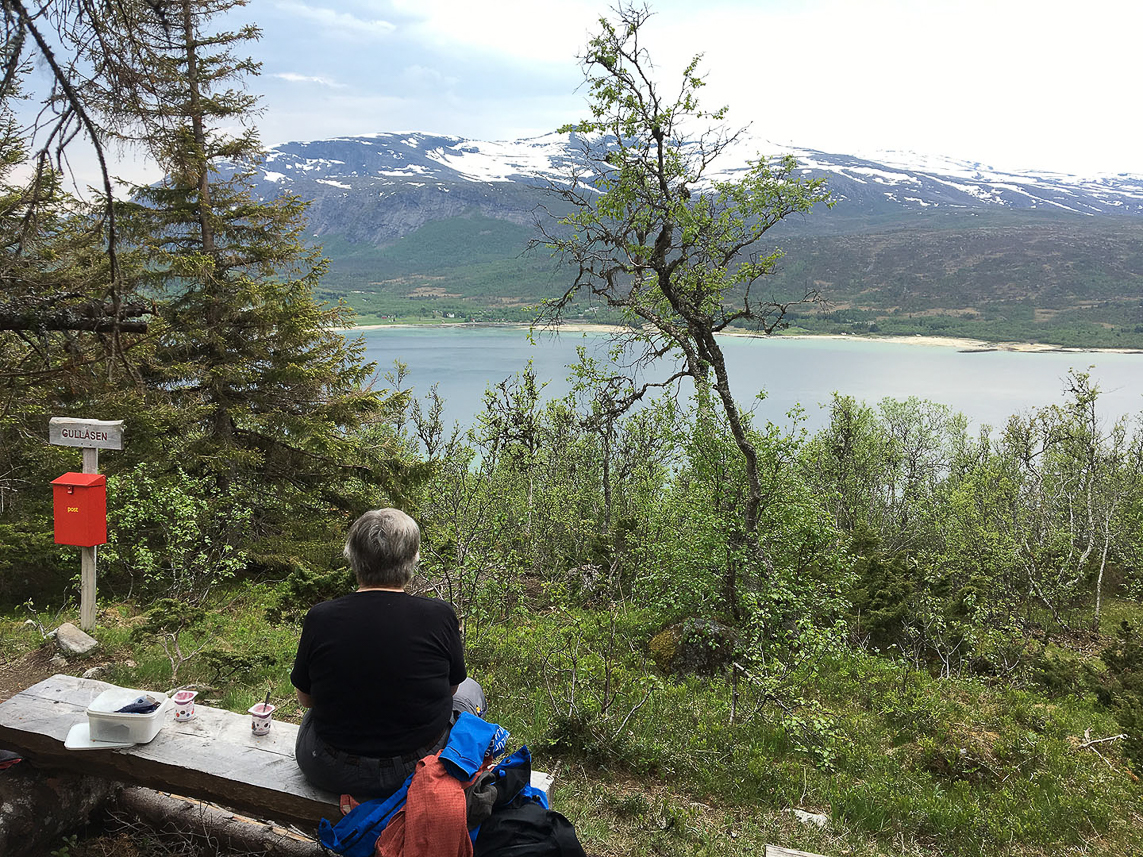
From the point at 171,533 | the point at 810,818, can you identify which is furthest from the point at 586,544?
the point at 810,818

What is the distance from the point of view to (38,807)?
125 inches

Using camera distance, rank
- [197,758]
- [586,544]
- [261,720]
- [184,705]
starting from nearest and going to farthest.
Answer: [197,758] < [261,720] < [184,705] < [586,544]

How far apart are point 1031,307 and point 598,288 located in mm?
166919

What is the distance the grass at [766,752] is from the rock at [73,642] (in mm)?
141

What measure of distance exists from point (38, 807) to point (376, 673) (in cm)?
217

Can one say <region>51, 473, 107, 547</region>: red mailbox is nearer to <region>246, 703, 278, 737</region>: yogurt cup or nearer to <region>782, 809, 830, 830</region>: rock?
<region>246, 703, 278, 737</region>: yogurt cup

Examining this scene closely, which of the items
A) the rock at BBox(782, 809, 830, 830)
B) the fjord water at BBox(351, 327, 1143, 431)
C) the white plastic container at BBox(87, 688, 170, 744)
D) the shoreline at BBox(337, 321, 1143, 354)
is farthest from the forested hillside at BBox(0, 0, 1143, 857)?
the shoreline at BBox(337, 321, 1143, 354)

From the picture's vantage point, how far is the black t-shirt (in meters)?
2.52

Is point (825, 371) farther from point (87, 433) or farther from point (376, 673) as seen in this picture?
point (376, 673)

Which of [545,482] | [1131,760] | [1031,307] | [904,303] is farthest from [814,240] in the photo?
[1131,760]

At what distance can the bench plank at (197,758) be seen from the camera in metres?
2.76

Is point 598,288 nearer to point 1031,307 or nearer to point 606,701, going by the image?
point 606,701

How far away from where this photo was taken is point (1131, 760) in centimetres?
561

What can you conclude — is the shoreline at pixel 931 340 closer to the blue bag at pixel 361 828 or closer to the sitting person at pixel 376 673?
the sitting person at pixel 376 673
